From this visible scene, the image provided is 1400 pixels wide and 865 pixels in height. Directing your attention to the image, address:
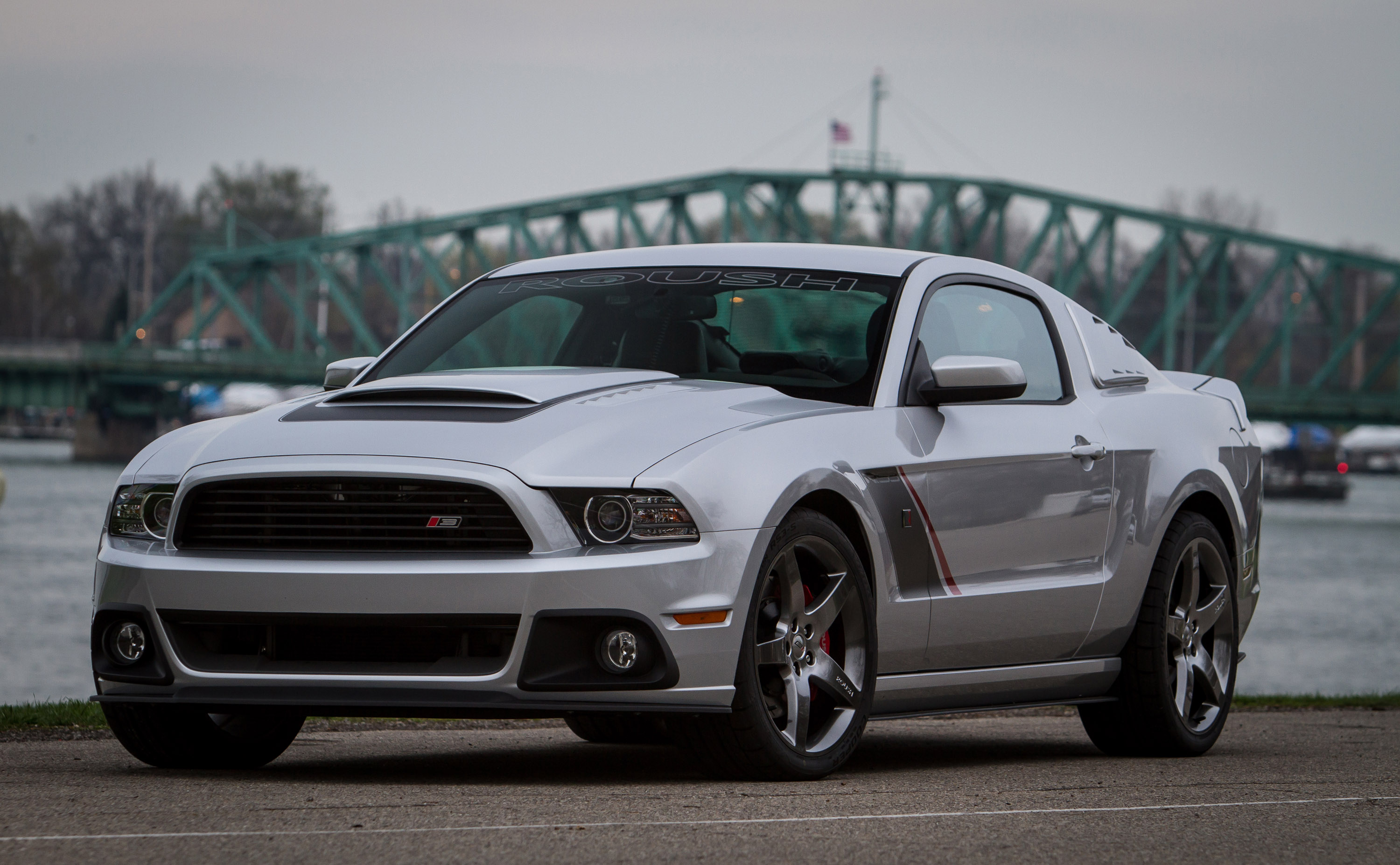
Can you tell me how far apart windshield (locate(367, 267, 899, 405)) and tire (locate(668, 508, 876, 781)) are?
0.63 meters

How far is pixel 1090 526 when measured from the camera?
658 cm

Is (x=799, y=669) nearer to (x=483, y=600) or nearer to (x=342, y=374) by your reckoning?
(x=483, y=600)

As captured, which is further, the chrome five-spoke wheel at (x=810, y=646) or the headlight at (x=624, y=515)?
the chrome five-spoke wheel at (x=810, y=646)

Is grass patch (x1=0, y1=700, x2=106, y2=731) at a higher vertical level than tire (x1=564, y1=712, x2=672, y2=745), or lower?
lower

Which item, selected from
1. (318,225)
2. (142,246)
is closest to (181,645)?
(142,246)

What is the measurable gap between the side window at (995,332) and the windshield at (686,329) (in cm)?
23

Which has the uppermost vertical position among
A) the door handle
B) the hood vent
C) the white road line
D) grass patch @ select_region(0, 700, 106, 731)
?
the hood vent

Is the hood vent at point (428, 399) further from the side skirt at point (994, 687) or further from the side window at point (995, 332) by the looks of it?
the side window at point (995, 332)

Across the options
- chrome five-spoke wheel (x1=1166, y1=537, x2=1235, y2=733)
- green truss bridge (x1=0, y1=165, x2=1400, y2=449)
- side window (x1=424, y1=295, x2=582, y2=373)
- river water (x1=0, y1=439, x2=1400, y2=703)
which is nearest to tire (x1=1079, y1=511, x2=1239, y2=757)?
→ chrome five-spoke wheel (x1=1166, y1=537, x2=1235, y2=733)

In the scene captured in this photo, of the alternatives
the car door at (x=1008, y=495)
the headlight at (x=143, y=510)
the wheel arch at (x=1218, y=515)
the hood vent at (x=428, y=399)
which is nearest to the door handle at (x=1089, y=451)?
the car door at (x=1008, y=495)

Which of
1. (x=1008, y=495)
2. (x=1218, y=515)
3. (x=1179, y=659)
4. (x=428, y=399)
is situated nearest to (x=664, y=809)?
(x=428, y=399)

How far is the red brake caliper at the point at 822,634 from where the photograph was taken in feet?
17.6

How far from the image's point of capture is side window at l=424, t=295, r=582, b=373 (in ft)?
21.2

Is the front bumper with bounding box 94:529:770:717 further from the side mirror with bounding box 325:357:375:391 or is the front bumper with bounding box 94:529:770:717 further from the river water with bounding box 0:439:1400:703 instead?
the river water with bounding box 0:439:1400:703
